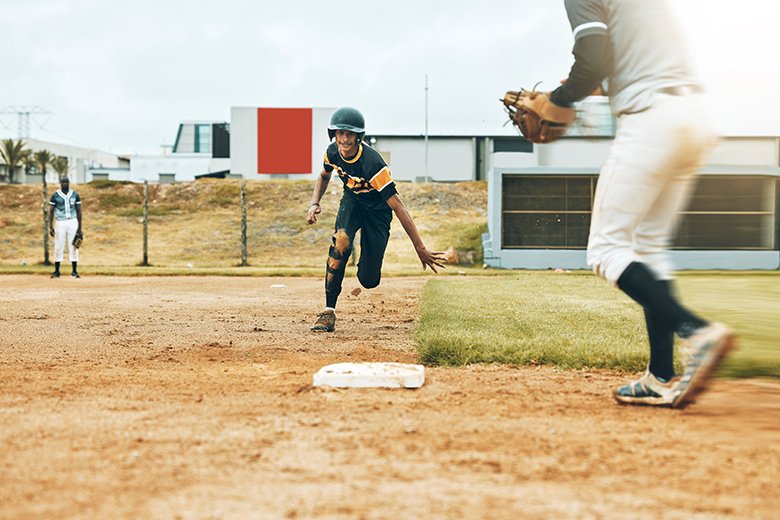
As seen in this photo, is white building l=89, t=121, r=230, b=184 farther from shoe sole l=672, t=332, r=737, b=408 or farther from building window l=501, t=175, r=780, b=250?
shoe sole l=672, t=332, r=737, b=408

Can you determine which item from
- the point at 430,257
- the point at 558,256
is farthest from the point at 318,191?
the point at 558,256

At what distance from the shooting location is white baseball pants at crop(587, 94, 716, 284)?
144 inches

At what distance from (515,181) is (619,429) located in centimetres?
2191

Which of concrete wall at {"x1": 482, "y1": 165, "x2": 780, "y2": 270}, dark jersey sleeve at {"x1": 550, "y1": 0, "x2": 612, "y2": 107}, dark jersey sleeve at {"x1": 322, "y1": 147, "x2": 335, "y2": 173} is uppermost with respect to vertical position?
dark jersey sleeve at {"x1": 550, "y1": 0, "x2": 612, "y2": 107}

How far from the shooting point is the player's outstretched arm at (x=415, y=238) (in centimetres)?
673

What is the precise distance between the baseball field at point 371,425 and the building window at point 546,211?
633 inches

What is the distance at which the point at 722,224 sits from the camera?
25.2 meters

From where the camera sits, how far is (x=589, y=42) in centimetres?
377

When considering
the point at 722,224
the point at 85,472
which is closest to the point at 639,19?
the point at 85,472

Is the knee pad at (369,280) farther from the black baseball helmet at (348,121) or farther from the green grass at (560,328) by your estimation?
the black baseball helmet at (348,121)

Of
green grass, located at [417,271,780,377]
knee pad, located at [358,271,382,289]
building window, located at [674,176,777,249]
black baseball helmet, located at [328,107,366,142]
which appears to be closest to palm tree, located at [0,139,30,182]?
building window, located at [674,176,777,249]

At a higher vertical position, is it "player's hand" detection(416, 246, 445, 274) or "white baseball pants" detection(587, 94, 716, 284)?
"white baseball pants" detection(587, 94, 716, 284)

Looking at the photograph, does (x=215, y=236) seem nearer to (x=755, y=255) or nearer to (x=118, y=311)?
(x=755, y=255)

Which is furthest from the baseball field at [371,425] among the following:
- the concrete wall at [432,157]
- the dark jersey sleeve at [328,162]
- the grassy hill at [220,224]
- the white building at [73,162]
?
the white building at [73,162]
